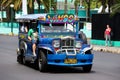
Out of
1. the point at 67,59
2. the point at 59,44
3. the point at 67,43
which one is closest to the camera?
the point at 67,59

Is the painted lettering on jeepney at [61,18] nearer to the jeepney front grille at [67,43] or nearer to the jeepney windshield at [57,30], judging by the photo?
the jeepney windshield at [57,30]

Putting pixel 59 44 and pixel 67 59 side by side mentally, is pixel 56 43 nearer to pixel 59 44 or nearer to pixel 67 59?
pixel 59 44

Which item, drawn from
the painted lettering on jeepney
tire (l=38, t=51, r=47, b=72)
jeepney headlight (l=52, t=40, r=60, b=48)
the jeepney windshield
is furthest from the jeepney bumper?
the painted lettering on jeepney

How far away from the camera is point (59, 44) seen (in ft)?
61.6

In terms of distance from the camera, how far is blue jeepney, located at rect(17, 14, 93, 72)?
728 inches

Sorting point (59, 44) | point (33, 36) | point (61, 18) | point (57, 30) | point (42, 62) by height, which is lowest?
point (42, 62)

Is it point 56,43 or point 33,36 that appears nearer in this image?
point 56,43

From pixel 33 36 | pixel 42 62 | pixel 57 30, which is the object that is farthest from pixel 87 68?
pixel 33 36

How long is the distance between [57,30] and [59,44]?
1577 mm

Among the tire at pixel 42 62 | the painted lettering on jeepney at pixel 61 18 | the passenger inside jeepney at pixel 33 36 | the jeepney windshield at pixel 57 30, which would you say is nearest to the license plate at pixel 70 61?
the tire at pixel 42 62

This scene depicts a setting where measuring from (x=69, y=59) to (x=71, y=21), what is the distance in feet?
8.28

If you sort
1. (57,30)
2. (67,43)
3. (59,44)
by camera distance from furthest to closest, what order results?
(57,30) → (67,43) → (59,44)

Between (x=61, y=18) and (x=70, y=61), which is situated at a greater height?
(x=61, y=18)

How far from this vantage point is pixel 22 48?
74.5ft
